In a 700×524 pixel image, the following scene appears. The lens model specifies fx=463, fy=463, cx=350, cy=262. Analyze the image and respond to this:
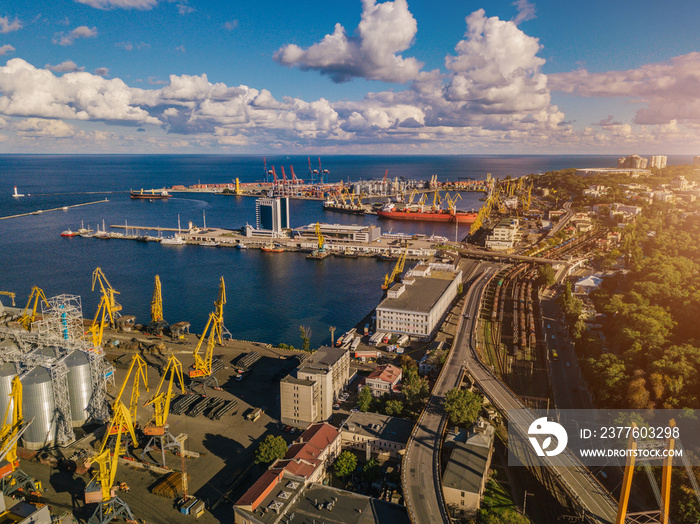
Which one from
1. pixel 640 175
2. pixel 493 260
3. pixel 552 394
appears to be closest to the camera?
pixel 552 394

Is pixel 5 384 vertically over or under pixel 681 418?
over

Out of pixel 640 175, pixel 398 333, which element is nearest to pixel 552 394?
pixel 398 333

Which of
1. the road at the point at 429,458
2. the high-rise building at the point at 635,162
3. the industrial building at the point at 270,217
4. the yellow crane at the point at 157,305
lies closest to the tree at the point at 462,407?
the road at the point at 429,458

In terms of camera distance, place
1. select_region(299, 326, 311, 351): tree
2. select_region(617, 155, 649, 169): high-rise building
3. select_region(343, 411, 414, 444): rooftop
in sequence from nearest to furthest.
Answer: select_region(343, 411, 414, 444): rooftop, select_region(299, 326, 311, 351): tree, select_region(617, 155, 649, 169): high-rise building

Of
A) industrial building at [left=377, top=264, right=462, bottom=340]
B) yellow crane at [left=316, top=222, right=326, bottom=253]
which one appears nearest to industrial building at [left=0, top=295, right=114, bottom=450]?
industrial building at [left=377, top=264, right=462, bottom=340]

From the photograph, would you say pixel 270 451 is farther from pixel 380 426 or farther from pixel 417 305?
pixel 417 305

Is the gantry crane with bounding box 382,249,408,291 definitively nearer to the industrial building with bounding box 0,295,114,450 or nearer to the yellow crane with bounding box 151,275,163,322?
the yellow crane with bounding box 151,275,163,322

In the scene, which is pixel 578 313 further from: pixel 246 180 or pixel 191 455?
pixel 246 180

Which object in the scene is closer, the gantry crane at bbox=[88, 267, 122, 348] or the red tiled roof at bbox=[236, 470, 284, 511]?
the red tiled roof at bbox=[236, 470, 284, 511]
